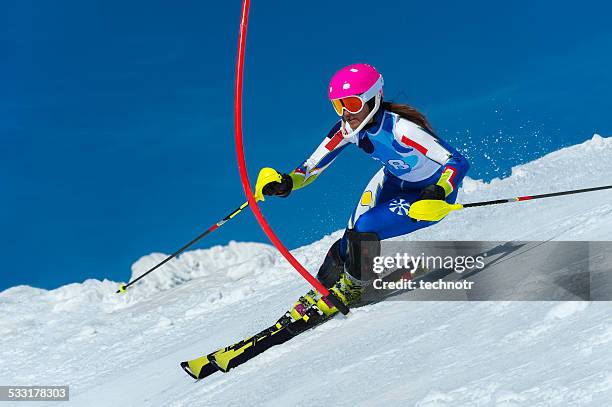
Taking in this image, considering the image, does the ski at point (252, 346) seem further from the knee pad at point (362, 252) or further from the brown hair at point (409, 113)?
the brown hair at point (409, 113)

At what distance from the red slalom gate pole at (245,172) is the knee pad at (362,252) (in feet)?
0.89

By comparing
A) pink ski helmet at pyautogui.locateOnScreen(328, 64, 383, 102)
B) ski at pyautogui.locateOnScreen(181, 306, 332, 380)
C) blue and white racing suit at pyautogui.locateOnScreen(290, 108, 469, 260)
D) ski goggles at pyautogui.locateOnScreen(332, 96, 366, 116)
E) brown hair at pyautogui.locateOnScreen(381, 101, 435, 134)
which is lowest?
ski at pyautogui.locateOnScreen(181, 306, 332, 380)

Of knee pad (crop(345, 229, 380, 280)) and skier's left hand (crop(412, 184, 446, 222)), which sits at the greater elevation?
skier's left hand (crop(412, 184, 446, 222))

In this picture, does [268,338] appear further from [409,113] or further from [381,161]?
[409,113]

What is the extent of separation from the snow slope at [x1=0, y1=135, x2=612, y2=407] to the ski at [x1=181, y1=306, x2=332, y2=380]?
0.11 metres

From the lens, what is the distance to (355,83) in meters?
5.47

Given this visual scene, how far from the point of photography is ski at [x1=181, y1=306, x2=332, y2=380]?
560 cm

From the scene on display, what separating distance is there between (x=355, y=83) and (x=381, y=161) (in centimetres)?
70

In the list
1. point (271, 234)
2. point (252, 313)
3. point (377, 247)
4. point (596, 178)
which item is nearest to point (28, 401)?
point (252, 313)

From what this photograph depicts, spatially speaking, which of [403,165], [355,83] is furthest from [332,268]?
[355,83]

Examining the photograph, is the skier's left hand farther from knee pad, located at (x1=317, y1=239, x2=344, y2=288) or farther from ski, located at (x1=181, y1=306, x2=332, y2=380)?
ski, located at (x1=181, y1=306, x2=332, y2=380)

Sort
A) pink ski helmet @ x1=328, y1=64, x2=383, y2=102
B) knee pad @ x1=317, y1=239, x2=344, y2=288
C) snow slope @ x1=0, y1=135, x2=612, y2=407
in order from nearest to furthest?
snow slope @ x1=0, y1=135, x2=612, y2=407 → pink ski helmet @ x1=328, y1=64, x2=383, y2=102 → knee pad @ x1=317, y1=239, x2=344, y2=288

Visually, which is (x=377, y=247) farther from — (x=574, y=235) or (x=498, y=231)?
(x=498, y=231)

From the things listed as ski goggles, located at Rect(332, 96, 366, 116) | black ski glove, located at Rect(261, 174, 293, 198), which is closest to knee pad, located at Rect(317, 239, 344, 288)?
black ski glove, located at Rect(261, 174, 293, 198)
